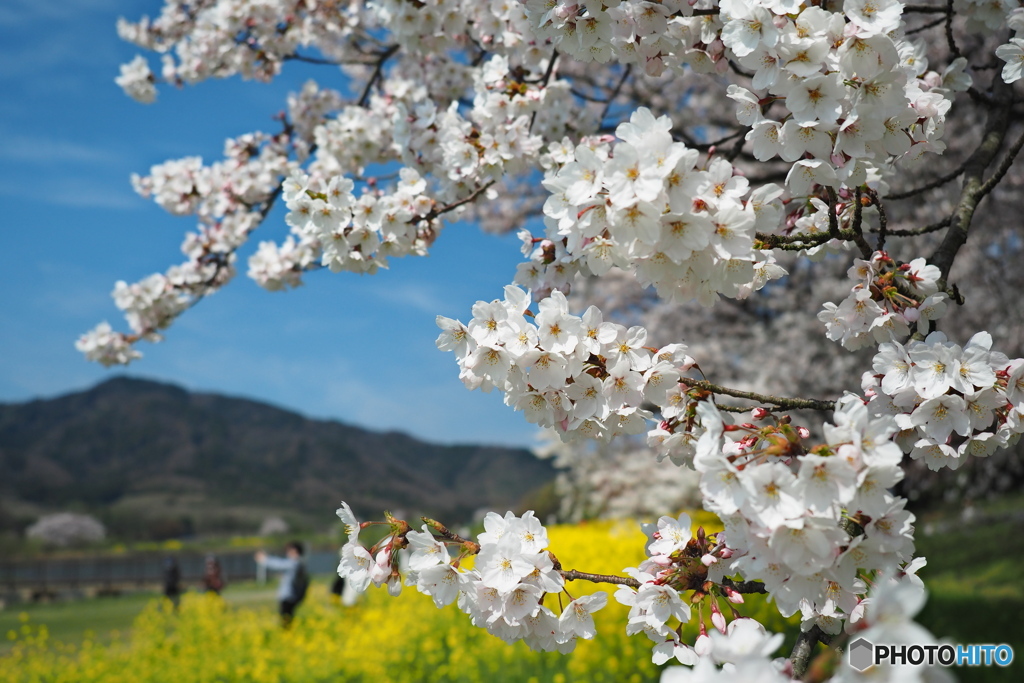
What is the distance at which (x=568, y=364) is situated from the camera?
169 cm

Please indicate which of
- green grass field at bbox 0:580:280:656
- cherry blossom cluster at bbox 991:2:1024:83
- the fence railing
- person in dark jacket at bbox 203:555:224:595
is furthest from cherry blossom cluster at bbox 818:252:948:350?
the fence railing

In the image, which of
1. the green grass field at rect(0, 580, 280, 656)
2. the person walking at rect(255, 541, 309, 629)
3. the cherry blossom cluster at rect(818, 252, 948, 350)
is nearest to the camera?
the cherry blossom cluster at rect(818, 252, 948, 350)

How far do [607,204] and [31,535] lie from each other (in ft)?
184

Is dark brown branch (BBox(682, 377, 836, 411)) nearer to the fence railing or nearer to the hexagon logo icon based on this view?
the hexagon logo icon

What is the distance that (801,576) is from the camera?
1364 mm

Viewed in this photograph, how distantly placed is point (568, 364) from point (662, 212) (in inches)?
18.0

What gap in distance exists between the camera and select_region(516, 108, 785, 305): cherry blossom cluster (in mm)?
1359

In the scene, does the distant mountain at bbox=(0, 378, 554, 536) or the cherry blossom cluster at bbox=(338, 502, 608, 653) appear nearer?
the cherry blossom cluster at bbox=(338, 502, 608, 653)

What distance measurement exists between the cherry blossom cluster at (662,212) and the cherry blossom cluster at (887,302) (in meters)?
0.41

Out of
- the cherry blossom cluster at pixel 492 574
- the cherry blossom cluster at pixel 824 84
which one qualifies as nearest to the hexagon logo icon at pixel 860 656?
the cherry blossom cluster at pixel 492 574

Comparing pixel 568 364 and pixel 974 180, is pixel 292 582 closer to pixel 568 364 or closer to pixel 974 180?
pixel 568 364

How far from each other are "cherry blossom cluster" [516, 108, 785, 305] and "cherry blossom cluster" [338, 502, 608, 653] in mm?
653

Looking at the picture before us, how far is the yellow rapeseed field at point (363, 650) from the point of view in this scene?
17.0 ft

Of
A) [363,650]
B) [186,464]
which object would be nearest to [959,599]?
[363,650]
